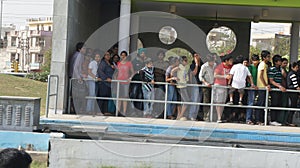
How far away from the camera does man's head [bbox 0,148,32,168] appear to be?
11.6 ft

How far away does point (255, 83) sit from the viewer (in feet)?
37.1

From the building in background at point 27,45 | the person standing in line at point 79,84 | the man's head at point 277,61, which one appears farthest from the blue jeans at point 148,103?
the building in background at point 27,45

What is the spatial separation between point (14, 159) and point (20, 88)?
76.1ft

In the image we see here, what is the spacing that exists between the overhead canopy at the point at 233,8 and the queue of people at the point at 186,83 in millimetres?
1707

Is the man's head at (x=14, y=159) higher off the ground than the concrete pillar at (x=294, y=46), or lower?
lower

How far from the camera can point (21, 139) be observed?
10.2 metres

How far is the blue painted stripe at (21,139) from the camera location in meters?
10.1

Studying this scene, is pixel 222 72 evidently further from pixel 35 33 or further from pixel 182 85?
pixel 35 33

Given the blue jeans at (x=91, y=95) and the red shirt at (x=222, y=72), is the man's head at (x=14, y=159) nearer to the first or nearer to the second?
the blue jeans at (x=91, y=95)

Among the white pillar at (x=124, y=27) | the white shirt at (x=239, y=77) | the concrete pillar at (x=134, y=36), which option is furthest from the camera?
the concrete pillar at (x=134, y=36)

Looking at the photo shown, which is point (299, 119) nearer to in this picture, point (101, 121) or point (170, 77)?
point (170, 77)

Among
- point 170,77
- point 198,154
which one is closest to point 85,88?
point 170,77

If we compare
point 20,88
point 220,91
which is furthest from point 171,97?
point 20,88

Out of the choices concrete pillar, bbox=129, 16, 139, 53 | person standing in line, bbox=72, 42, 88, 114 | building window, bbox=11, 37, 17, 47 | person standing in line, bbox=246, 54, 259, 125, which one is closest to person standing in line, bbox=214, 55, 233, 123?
person standing in line, bbox=246, 54, 259, 125
